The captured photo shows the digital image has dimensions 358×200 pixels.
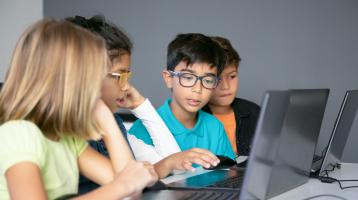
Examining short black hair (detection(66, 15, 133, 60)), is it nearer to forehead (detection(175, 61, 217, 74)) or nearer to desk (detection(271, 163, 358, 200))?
forehead (detection(175, 61, 217, 74))

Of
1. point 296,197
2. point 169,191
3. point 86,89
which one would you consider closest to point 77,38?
point 86,89

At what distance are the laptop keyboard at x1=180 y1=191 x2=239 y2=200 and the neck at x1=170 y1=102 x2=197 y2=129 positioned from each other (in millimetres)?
711

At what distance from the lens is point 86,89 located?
1020mm

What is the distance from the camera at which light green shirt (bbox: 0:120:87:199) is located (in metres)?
0.92

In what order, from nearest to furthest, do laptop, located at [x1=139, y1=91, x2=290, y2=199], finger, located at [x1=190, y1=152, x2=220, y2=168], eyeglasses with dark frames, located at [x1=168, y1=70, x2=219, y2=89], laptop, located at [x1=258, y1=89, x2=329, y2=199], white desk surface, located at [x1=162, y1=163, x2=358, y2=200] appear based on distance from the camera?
1. laptop, located at [x1=139, y1=91, x2=290, y2=199]
2. laptop, located at [x1=258, y1=89, x2=329, y2=199]
3. white desk surface, located at [x1=162, y1=163, x2=358, y2=200]
4. finger, located at [x1=190, y1=152, x2=220, y2=168]
5. eyeglasses with dark frames, located at [x1=168, y1=70, x2=219, y2=89]

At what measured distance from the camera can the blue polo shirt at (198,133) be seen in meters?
A: 1.82

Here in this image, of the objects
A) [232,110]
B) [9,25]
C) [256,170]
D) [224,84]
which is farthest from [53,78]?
[9,25]

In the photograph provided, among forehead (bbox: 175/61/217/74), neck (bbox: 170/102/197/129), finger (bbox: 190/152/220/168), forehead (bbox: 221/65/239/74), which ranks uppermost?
forehead (bbox: 175/61/217/74)

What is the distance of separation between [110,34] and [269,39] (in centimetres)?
135

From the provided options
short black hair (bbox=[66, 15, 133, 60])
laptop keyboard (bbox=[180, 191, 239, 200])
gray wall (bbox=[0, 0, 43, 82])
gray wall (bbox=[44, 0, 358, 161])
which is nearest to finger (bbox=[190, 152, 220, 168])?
laptop keyboard (bbox=[180, 191, 239, 200])

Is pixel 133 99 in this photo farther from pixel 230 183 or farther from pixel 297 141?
pixel 297 141

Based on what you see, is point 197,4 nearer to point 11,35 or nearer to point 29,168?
point 11,35

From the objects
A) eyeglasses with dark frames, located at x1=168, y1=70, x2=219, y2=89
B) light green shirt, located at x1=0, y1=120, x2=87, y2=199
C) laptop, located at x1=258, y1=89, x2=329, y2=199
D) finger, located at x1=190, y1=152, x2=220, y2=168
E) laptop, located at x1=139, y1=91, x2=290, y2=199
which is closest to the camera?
laptop, located at x1=139, y1=91, x2=290, y2=199

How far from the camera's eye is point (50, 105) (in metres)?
0.99
